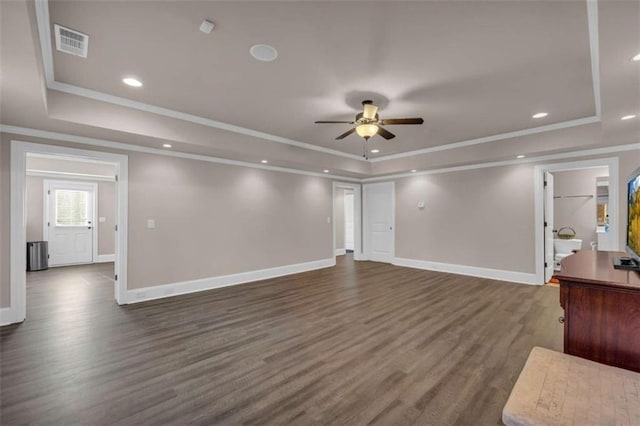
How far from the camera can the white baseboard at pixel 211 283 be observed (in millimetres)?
4352

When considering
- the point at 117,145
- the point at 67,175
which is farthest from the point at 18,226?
the point at 67,175

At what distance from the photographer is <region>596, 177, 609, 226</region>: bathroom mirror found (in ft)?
20.9

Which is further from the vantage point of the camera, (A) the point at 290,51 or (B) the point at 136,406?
(A) the point at 290,51

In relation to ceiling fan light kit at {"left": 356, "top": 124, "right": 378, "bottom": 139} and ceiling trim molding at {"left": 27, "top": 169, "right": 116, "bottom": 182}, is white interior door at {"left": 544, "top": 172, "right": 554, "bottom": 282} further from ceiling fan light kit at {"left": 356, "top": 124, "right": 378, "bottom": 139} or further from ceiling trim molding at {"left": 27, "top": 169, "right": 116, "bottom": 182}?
ceiling trim molding at {"left": 27, "top": 169, "right": 116, "bottom": 182}

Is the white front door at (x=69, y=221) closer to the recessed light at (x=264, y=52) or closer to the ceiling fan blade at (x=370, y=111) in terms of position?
the recessed light at (x=264, y=52)

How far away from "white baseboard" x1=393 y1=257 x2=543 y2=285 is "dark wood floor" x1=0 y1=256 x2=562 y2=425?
1.83 ft

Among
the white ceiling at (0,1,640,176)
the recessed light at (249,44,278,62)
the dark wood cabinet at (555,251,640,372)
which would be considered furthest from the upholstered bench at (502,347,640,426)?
the recessed light at (249,44,278,62)

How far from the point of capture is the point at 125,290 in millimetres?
4203

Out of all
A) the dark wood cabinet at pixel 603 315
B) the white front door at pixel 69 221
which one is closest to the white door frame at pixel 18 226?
the white front door at pixel 69 221

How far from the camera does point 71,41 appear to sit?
225cm

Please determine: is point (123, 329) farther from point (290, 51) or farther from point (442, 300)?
point (442, 300)

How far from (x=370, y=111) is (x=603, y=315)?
107 inches

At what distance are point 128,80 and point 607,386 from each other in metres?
4.41

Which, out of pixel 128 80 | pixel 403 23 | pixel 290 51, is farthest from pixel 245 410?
pixel 128 80
